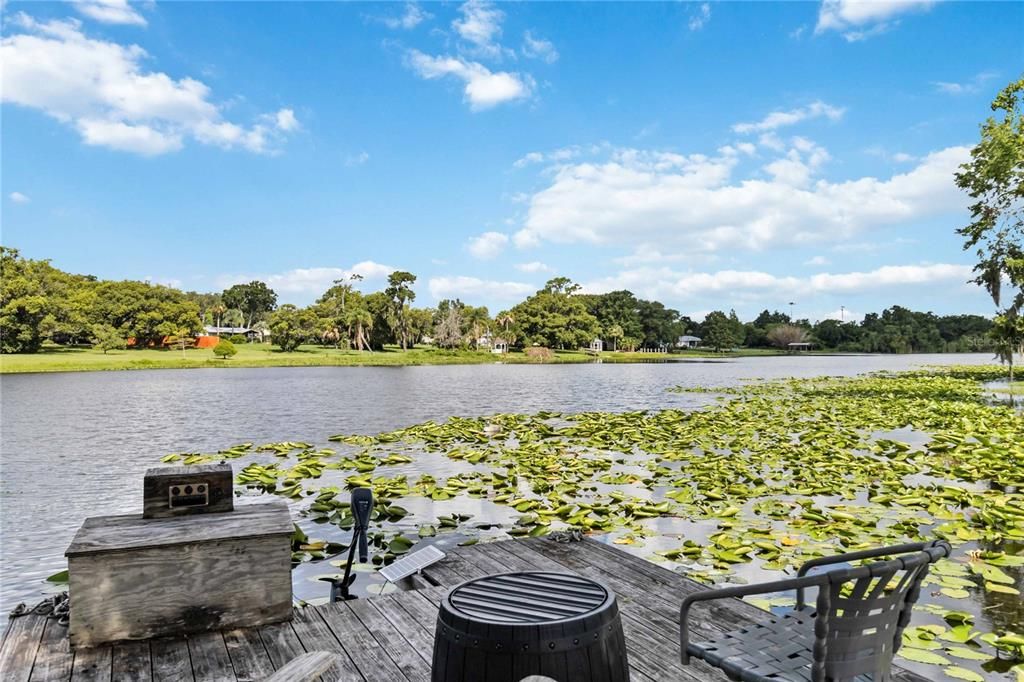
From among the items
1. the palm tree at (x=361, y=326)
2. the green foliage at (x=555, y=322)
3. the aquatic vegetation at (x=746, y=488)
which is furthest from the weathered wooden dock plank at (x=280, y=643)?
the green foliage at (x=555, y=322)

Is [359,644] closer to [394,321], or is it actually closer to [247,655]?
[247,655]

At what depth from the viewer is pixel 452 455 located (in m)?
12.2

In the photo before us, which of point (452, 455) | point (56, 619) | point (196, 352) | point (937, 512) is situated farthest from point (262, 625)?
point (196, 352)

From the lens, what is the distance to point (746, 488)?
853 centimetres

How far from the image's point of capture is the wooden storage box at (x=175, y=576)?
3.34m

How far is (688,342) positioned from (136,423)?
119m

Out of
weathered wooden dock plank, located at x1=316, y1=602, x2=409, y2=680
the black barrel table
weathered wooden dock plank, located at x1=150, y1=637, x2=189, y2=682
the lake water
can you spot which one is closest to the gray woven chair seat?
the black barrel table

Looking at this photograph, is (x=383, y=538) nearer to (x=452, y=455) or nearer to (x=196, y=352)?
(x=452, y=455)

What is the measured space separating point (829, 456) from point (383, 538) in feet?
25.2

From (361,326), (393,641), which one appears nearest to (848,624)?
(393,641)

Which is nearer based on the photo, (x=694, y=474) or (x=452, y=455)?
(x=694, y=474)

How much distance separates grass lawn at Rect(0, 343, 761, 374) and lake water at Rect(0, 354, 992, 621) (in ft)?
64.2

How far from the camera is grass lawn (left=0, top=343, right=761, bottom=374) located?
5469 cm

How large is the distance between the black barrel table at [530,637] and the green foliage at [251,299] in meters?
121
